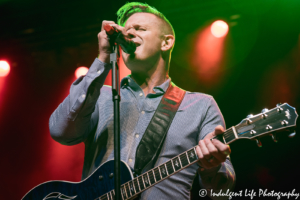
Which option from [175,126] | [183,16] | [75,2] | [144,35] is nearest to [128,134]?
[175,126]

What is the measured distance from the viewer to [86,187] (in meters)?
1.50

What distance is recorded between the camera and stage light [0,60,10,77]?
13.3 feet

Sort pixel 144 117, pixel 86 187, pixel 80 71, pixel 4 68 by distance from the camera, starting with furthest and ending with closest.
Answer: pixel 4 68 < pixel 80 71 < pixel 144 117 < pixel 86 187

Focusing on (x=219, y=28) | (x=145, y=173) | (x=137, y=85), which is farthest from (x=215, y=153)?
(x=219, y=28)

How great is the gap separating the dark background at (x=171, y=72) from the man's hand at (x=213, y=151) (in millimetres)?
1843

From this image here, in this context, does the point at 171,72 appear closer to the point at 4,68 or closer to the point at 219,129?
the point at 219,129

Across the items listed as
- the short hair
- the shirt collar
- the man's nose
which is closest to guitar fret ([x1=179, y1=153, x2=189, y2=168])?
the shirt collar

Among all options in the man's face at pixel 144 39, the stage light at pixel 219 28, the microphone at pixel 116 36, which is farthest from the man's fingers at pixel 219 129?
the stage light at pixel 219 28

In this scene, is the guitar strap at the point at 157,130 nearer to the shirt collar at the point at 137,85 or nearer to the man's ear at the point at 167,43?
the shirt collar at the point at 137,85

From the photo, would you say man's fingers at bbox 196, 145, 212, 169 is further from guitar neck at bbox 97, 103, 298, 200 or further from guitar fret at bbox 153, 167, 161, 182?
guitar fret at bbox 153, 167, 161, 182

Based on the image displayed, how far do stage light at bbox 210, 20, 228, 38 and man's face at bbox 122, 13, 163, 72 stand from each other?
1474 millimetres

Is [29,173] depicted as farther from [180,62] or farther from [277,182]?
[277,182]

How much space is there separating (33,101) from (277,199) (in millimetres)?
3829

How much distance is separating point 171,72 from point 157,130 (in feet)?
6.18
